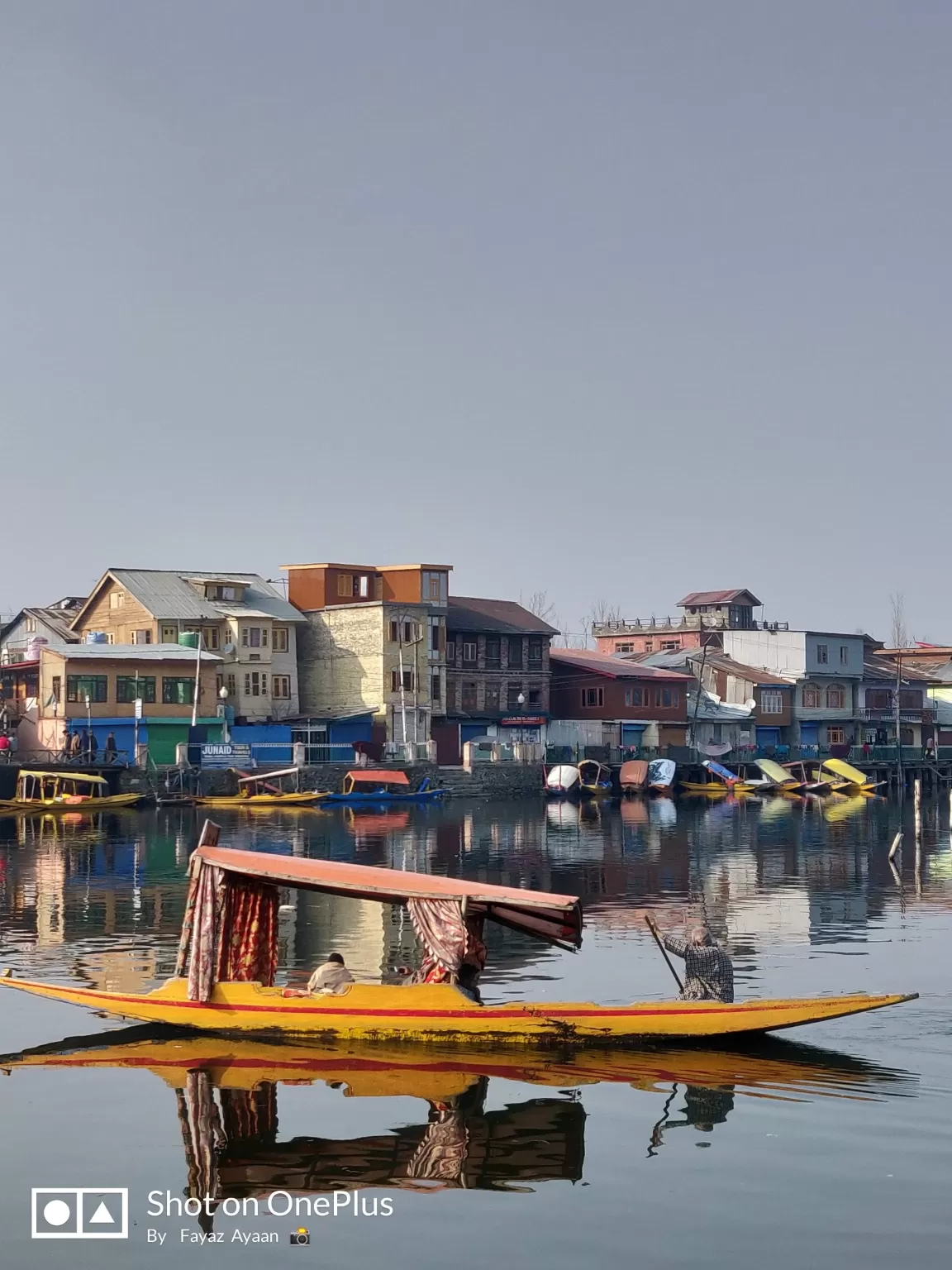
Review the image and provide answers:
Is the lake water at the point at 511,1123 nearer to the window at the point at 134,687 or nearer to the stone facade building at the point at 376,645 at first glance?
the window at the point at 134,687

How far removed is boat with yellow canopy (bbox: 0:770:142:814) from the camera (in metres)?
70.3

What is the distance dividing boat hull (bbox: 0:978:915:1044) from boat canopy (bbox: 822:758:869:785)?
2978 inches

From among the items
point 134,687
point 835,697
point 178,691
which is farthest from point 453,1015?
point 835,697

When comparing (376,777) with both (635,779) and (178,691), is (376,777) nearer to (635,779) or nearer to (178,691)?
(178,691)

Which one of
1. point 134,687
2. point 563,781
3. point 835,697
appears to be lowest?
point 563,781

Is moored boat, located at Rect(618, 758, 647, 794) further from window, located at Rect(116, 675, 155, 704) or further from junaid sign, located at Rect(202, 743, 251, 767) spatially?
window, located at Rect(116, 675, 155, 704)

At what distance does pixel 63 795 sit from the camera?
71.4 m

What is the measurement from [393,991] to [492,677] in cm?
7626

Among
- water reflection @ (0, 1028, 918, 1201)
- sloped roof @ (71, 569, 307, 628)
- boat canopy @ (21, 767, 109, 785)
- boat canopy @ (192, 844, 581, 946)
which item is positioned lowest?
water reflection @ (0, 1028, 918, 1201)

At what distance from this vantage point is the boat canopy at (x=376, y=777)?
81.2 m

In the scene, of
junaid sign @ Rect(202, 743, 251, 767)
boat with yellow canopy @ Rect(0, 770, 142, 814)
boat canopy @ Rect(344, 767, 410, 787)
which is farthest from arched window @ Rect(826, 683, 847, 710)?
boat with yellow canopy @ Rect(0, 770, 142, 814)

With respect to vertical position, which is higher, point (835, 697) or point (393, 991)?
point (835, 697)

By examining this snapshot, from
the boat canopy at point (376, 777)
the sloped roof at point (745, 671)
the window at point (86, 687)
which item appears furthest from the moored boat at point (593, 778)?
the window at point (86, 687)

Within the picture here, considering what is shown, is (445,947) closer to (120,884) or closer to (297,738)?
(120,884)
